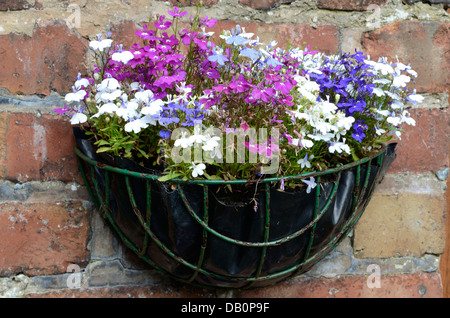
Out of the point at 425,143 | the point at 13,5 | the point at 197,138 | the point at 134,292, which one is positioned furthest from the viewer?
the point at 425,143

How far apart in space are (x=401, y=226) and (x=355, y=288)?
0.66ft

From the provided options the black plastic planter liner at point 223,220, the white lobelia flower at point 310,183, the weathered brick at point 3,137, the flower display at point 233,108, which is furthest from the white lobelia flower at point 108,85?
the white lobelia flower at point 310,183

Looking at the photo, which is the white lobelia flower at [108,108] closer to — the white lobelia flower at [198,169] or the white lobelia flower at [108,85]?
the white lobelia flower at [108,85]

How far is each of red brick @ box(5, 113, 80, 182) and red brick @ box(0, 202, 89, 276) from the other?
72 millimetres

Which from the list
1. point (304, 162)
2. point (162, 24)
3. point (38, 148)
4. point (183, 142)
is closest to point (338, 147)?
point (304, 162)

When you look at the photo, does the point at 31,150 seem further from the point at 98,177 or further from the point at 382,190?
the point at 382,190

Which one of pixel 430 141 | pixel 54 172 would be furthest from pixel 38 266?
pixel 430 141

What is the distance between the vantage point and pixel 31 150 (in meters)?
1.05

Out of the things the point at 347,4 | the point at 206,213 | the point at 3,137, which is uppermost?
the point at 347,4

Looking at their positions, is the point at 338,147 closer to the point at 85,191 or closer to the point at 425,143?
the point at 425,143

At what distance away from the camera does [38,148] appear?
1055 millimetres

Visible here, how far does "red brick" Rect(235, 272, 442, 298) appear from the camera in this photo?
1212 mm

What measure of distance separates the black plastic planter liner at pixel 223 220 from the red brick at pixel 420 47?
31 centimetres

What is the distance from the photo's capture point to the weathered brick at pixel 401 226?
1232 millimetres
